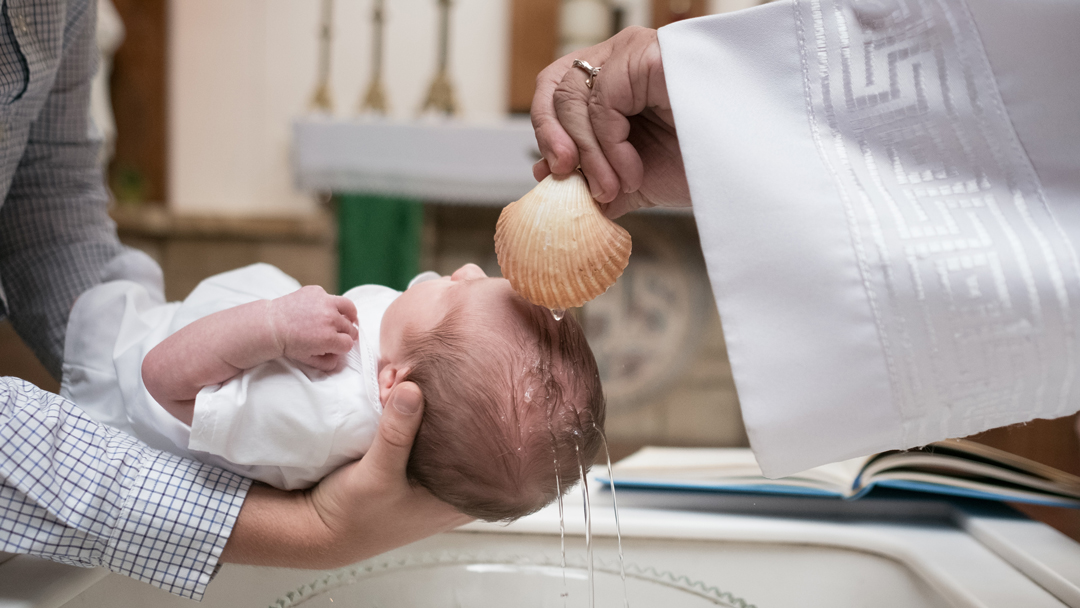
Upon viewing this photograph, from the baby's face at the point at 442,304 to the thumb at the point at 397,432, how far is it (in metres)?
0.10

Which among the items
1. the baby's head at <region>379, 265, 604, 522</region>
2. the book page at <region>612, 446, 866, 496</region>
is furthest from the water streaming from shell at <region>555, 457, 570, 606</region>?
the book page at <region>612, 446, 866, 496</region>

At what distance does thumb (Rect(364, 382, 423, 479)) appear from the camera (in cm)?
61

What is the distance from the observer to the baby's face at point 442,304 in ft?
2.25

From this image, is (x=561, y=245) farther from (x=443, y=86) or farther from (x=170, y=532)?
(x=443, y=86)

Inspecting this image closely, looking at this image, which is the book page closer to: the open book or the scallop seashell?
the open book

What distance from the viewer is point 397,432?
0.62 m

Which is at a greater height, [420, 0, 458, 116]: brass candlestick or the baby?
[420, 0, 458, 116]: brass candlestick

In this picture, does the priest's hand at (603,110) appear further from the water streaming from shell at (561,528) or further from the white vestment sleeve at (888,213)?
the water streaming from shell at (561,528)

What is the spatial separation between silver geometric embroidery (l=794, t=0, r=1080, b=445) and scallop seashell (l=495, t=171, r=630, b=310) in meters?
0.16

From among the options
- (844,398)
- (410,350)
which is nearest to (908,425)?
(844,398)

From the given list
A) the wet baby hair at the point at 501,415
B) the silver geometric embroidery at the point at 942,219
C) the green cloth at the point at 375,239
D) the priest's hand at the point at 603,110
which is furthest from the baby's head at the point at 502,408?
the green cloth at the point at 375,239

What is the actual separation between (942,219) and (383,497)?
0.46 meters

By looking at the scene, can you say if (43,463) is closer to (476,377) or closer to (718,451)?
(476,377)

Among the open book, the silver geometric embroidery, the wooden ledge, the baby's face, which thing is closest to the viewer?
the silver geometric embroidery
